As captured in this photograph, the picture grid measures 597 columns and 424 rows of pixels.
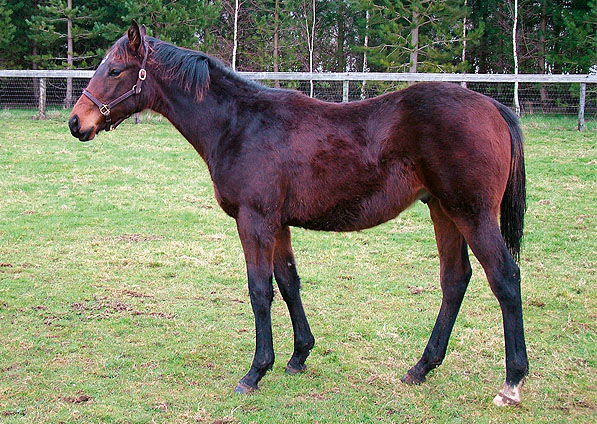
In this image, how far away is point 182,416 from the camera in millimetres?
3375

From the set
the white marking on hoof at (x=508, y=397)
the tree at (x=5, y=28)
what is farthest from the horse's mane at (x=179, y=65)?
the tree at (x=5, y=28)

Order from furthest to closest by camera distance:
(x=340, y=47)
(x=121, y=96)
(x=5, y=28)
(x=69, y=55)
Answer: (x=340, y=47)
(x=69, y=55)
(x=5, y=28)
(x=121, y=96)

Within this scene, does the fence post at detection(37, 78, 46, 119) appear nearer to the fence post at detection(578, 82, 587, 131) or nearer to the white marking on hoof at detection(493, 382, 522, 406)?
the fence post at detection(578, 82, 587, 131)

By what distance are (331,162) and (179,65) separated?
1.30 m

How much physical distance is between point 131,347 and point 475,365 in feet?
8.42

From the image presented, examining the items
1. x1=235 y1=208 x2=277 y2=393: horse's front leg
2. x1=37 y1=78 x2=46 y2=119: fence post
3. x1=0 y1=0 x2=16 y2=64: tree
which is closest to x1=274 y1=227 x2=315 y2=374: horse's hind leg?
x1=235 y1=208 x2=277 y2=393: horse's front leg

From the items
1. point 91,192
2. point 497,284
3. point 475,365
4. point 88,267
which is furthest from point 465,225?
point 91,192

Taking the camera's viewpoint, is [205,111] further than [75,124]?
Yes

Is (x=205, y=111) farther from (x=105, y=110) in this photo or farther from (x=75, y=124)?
(x=75, y=124)

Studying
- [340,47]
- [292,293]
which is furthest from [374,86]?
[292,293]

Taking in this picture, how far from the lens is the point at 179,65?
3984 millimetres

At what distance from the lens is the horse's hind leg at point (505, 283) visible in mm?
3441

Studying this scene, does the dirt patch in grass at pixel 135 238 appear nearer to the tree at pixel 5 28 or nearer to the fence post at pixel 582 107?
the fence post at pixel 582 107

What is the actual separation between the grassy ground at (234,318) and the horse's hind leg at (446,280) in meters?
0.15
